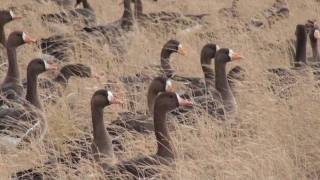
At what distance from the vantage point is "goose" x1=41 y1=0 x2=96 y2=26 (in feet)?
45.9

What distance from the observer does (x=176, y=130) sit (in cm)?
764

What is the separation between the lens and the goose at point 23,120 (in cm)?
776

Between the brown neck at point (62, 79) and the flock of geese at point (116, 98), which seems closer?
the flock of geese at point (116, 98)

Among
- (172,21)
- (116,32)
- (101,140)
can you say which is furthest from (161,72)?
(172,21)

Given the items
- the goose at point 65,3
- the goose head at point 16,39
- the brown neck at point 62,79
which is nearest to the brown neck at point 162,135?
the brown neck at point 62,79

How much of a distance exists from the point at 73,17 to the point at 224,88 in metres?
6.13

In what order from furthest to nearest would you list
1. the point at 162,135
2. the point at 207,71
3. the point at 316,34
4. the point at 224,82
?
the point at 316,34
the point at 207,71
the point at 224,82
the point at 162,135

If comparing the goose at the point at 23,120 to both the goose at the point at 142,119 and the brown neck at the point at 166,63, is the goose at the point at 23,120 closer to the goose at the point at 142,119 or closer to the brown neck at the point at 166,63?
the goose at the point at 142,119

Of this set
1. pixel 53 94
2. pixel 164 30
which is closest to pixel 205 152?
pixel 53 94

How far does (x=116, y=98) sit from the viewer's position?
776 cm

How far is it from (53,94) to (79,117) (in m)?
0.92

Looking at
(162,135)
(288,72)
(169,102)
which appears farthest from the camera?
(288,72)

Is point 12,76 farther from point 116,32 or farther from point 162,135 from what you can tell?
point 116,32

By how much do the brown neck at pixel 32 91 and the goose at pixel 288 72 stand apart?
234 centimetres
